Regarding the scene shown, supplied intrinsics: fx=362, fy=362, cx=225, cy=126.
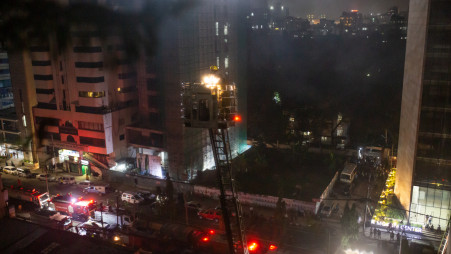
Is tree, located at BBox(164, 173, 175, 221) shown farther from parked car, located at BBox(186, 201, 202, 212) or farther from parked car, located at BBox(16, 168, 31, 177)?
parked car, located at BBox(16, 168, 31, 177)

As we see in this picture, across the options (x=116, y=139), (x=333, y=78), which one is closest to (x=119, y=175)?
(x=116, y=139)

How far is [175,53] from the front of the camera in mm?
15047

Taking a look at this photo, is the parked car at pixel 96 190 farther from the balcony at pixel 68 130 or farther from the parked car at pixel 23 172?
the parked car at pixel 23 172

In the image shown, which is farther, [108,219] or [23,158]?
[23,158]

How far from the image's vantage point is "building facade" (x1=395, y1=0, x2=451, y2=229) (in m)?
11.0

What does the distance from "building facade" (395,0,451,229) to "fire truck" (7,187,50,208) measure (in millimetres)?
13030

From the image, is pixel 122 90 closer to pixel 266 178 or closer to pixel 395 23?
pixel 266 178

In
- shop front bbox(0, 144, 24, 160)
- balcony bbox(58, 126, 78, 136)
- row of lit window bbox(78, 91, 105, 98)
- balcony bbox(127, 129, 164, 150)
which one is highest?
row of lit window bbox(78, 91, 105, 98)

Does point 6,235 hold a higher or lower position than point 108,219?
higher

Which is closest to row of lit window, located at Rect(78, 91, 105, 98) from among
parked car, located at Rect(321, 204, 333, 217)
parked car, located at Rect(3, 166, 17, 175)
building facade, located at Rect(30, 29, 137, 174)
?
building facade, located at Rect(30, 29, 137, 174)

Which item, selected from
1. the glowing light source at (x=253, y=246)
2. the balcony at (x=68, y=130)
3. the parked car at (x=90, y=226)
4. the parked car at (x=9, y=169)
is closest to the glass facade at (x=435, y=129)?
the glowing light source at (x=253, y=246)

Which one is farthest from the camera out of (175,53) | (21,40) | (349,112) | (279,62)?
(279,62)

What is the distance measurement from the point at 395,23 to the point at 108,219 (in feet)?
104

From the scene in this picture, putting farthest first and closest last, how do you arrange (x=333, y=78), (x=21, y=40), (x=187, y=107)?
(x=333, y=78) → (x=187, y=107) → (x=21, y=40)
